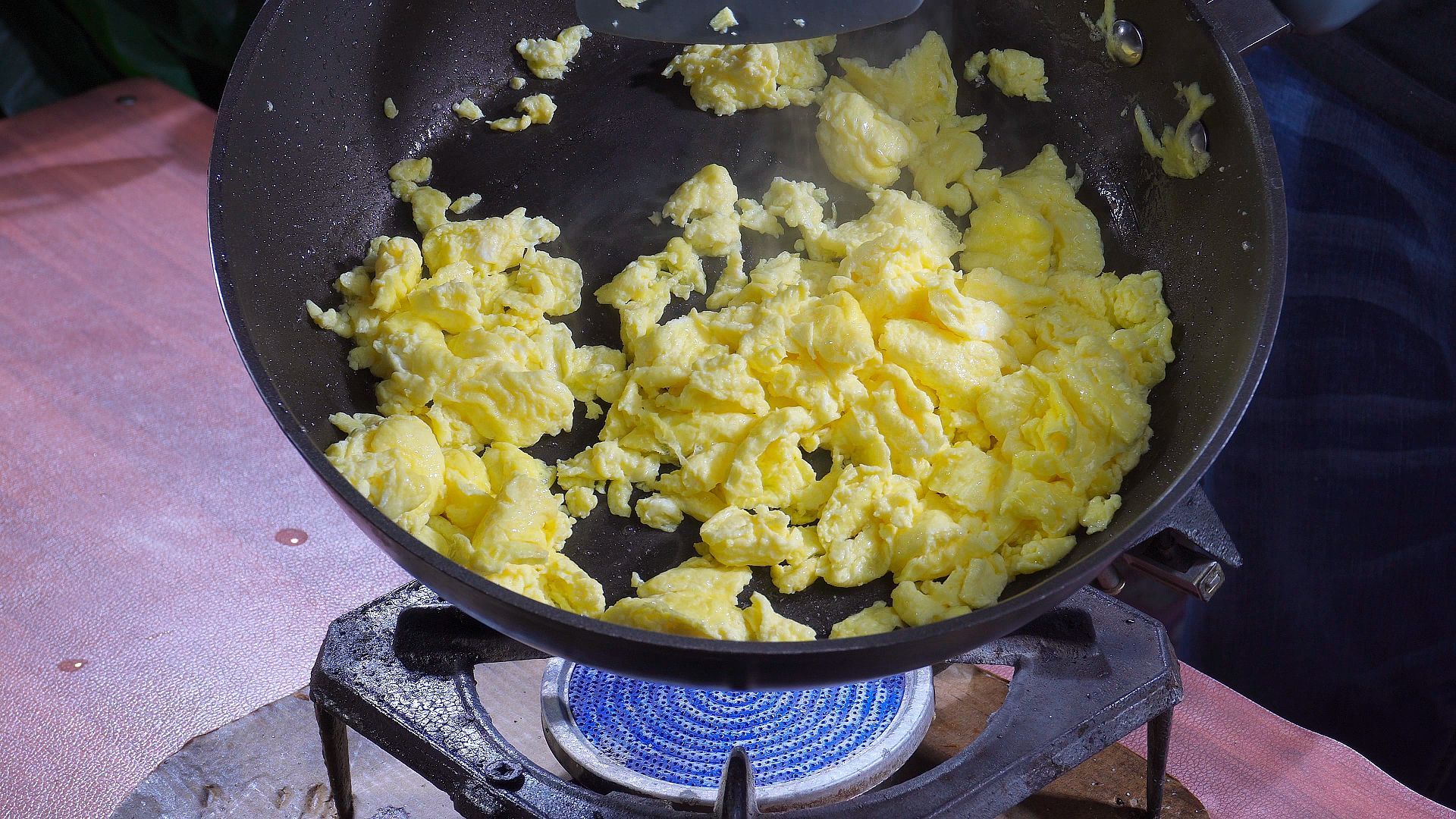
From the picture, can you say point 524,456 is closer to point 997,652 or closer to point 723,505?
point 723,505

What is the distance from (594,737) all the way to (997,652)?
436mm

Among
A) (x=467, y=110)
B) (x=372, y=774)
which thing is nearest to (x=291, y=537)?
(x=372, y=774)

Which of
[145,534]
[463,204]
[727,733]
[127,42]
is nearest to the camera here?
[727,733]

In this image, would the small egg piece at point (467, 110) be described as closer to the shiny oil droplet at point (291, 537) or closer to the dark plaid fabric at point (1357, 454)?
the shiny oil droplet at point (291, 537)

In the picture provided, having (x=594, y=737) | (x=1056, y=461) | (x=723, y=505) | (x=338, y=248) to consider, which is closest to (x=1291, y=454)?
(x=1056, y=461)

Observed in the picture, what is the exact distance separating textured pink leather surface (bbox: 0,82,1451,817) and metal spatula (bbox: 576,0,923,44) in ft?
2.88

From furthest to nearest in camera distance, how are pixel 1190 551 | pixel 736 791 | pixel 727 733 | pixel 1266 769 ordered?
pixel 1266 769 < pixel 727 733 < pixel 1190 551 < pixel 736 791

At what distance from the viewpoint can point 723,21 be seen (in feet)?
4.14

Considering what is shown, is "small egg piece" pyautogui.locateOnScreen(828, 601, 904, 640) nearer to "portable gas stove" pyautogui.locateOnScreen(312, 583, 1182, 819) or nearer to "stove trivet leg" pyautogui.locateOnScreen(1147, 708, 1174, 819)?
"portable gas stove" pyautogui.locateOnScreen(312, 583, 1182, 819)

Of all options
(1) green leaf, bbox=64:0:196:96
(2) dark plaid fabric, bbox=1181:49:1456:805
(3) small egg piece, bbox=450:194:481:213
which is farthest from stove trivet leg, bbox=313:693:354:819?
(1) green leaf, bbox=64:0:196:96

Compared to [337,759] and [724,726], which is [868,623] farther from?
[337,759]

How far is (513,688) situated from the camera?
4.63ft

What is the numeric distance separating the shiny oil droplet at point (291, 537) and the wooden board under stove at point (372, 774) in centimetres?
41

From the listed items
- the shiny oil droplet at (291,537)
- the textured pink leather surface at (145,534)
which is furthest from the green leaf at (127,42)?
the shiny oil droplet at (291,537)
